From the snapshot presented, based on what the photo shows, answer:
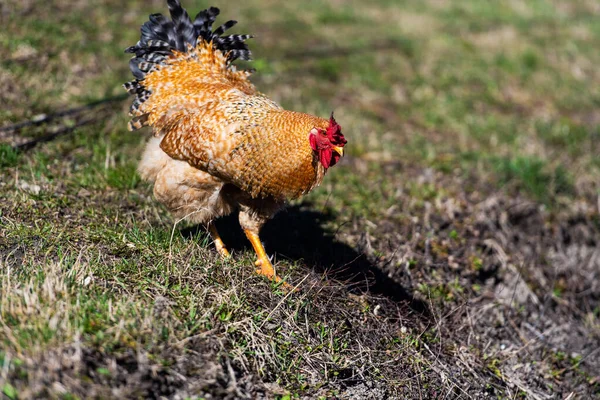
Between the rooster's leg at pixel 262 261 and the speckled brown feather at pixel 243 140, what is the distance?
18.5 inches

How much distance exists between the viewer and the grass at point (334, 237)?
10.4 feet

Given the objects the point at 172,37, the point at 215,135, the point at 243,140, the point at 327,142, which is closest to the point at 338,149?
the point at 327,142

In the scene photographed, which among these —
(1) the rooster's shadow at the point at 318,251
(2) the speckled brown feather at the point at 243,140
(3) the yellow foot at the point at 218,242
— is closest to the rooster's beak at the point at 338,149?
(2) the speckled brown feather at the point at 243,140

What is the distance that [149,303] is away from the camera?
3377 millimetres

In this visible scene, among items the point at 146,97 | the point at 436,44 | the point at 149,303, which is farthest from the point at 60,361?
the point at 436,44

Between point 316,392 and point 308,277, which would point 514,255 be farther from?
point 316,392

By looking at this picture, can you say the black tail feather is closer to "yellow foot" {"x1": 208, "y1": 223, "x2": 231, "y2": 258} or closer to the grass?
the grass

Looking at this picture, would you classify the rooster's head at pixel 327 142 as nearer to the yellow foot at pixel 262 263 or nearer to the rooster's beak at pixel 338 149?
the rooster's beak at pixel 338 149

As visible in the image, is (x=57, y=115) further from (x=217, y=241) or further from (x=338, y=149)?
(x=338, y=149)

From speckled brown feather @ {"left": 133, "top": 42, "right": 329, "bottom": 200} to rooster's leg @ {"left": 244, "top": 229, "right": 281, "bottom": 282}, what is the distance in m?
0.47

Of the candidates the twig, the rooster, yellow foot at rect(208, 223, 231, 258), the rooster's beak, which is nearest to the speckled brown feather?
the rooster

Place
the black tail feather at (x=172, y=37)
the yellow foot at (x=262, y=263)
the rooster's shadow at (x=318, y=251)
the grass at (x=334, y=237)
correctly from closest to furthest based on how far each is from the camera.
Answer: the grass at (x=334, y=237), the yellow foot at (x=262, y=263), the rooster's shadow at (x=318, y=251), the black tail feather at (x=172, y=37)

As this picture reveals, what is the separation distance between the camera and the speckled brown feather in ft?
12.5

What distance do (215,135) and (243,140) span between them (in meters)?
0.22
